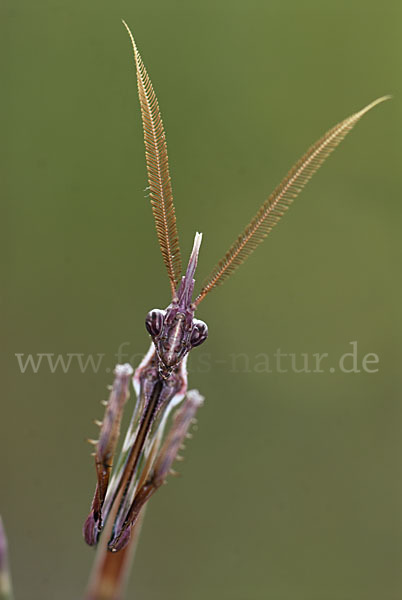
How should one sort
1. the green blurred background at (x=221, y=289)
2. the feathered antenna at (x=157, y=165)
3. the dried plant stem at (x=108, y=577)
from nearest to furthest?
the feathered antenna at (x=157, y=165) → the dried plant stem at (x=108, y=577) → the green blurred background at (x=221, y=289)

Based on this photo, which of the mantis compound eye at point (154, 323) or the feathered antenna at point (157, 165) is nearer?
the feathered antenna at point (157, 165)

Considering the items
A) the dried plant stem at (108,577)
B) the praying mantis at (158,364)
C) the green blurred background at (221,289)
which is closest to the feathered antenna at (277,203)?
the praying mantis at (158,364)

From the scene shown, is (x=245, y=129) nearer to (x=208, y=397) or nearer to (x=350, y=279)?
(x=350, y=279)

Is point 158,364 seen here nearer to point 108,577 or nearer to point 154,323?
point 154,323

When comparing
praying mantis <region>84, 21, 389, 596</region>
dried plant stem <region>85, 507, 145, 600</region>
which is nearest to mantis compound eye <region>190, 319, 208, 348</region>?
praying mantis <region>84, 21, 389, 596</region>

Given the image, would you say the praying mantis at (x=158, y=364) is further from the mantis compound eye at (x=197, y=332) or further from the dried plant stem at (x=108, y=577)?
the dried plant stem at (x=108, y=577)

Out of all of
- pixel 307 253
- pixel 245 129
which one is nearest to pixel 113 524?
pixel 307 253
